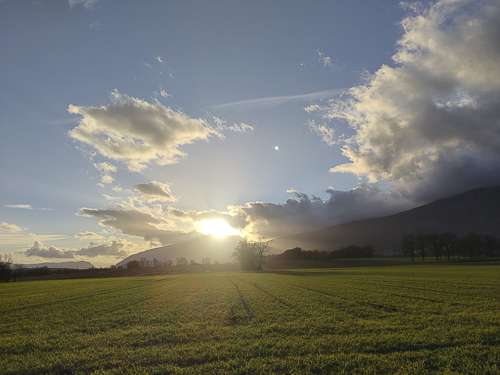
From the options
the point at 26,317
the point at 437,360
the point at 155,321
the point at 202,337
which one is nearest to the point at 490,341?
the point at 437,360

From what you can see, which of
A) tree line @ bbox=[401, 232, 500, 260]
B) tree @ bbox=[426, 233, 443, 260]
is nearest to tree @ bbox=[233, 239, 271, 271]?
tree line @ bbox=[401, 232, 500, 260]

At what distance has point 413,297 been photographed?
2170 centimetres

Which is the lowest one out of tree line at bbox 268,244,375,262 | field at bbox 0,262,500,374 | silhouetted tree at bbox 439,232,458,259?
tree line at bbox 268,244,375,262

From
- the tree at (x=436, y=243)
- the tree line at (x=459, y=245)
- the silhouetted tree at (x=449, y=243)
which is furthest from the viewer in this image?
Answer: the tree at (x=436, y=243)

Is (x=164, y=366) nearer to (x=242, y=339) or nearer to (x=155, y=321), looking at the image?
(x=242, y=339)

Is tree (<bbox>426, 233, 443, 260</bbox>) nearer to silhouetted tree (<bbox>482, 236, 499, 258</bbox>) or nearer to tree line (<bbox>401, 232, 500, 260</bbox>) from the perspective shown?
tree line (<bbox>401, 232, 500, 260</bbox>)

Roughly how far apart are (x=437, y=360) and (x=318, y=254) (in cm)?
18075

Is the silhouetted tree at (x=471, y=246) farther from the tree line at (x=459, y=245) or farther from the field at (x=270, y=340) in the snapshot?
the field at (x=270, y=340)

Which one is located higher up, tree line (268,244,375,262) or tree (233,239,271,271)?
tree (233,239,271,271)

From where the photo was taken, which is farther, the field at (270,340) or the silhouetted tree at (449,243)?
the silhouetted tree at (449,243)

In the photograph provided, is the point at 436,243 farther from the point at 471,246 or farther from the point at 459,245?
the point at 471,246

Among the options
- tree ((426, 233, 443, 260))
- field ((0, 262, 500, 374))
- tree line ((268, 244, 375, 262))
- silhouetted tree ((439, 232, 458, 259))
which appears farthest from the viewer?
tree line ((268, 244, 375, 262))

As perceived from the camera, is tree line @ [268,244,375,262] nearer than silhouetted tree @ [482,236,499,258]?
No

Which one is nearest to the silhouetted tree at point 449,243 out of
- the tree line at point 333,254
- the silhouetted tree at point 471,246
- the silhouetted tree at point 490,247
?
the silhouetted tree at point 471,246
